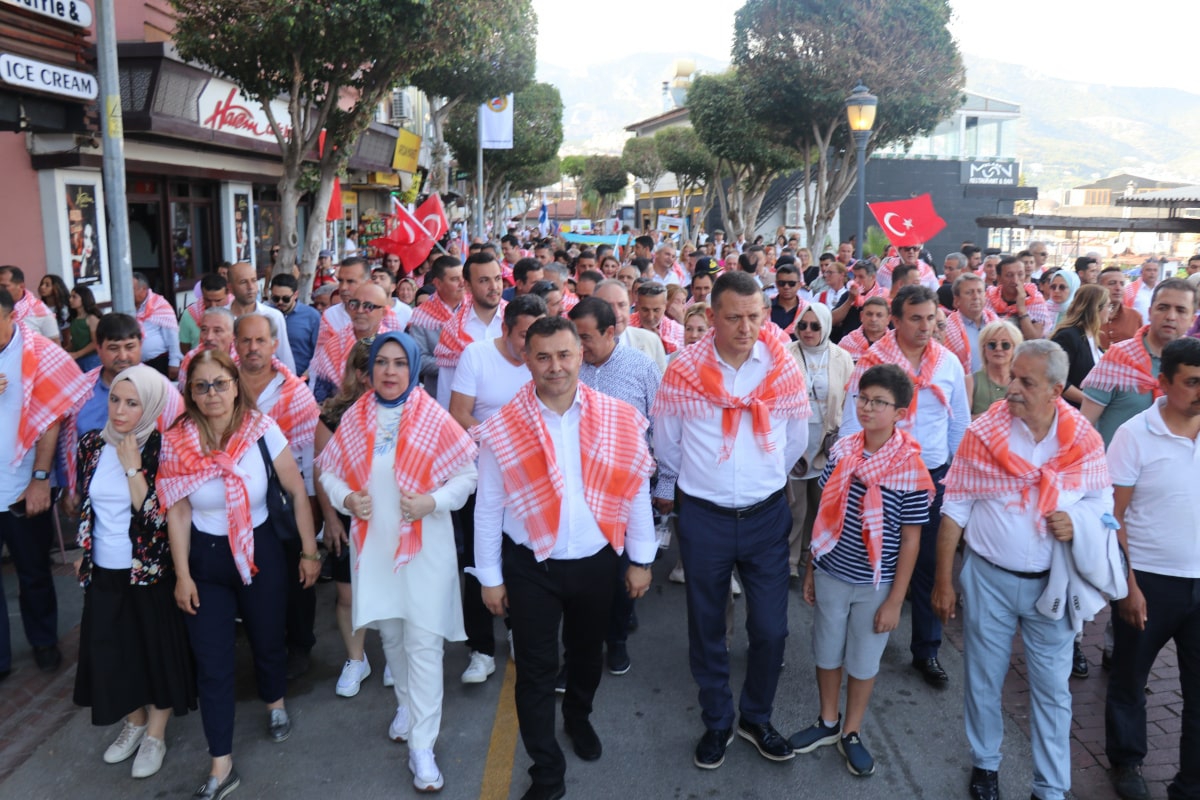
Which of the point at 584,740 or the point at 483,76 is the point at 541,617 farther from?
the point at 483,76

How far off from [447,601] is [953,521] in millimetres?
2116

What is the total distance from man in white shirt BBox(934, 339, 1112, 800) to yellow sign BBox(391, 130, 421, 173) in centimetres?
2295

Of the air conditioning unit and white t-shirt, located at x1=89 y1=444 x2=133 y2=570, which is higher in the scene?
the air conditioning unit

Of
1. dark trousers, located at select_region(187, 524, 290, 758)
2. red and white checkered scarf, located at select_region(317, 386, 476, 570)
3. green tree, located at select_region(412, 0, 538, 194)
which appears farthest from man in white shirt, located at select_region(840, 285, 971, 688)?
green tree, located at select_region(412, 0, 538, 194)

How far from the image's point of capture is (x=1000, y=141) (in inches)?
1539

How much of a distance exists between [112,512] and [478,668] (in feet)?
6.33

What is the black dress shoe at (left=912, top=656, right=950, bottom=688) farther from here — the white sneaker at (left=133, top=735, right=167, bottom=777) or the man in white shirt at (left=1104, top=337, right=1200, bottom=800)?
the white sneaker at (left=133, top=735, right=167, bottom=777)

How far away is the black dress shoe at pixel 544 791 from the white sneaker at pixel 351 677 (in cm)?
130

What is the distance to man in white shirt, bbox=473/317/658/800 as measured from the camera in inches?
140

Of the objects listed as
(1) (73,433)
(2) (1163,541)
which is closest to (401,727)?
(1) (73,433)

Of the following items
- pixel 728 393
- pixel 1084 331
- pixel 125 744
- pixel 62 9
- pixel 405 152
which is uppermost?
pixel 405 152

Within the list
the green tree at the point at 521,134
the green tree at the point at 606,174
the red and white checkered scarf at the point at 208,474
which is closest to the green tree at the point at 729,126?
the green tree at the point at 521,134

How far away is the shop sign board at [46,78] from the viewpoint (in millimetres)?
7254

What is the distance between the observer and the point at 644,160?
180ft
